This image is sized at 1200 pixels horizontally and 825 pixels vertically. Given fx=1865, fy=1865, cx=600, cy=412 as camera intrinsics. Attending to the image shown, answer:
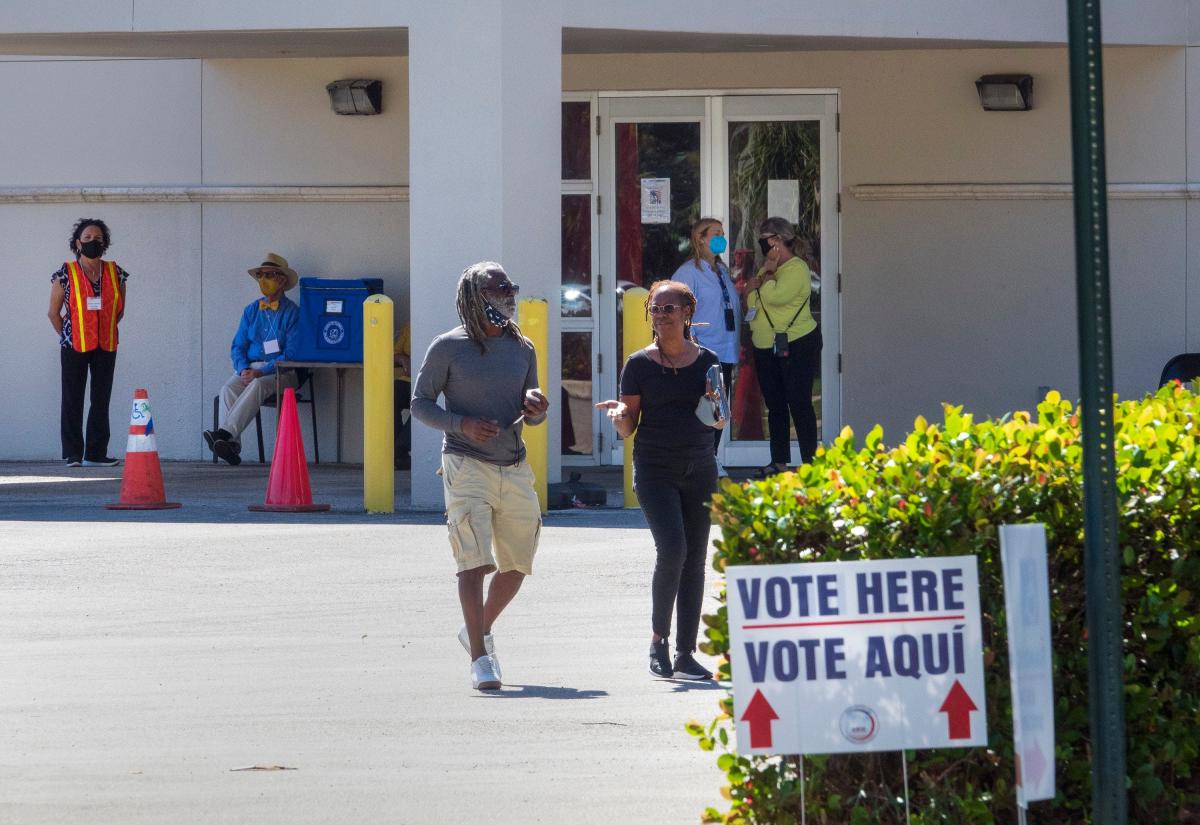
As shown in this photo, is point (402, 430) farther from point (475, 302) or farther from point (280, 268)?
point (475, 302)

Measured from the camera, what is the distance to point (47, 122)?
55.9 ft

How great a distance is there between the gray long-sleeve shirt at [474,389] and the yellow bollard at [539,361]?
4.67m

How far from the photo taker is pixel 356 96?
643 inches

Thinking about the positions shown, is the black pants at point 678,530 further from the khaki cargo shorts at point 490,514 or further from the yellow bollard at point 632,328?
the yellow bollard at point 632,328

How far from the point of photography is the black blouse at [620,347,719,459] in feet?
24.8

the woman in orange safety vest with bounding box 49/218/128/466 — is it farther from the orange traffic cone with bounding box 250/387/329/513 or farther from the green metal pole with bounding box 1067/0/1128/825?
the green metal pole with bounding box 1067/0/1128/825

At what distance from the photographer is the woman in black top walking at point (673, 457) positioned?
7.49 m

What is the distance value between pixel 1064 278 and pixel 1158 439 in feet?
37.3

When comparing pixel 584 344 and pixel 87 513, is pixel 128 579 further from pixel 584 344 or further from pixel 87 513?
pixel 584 344

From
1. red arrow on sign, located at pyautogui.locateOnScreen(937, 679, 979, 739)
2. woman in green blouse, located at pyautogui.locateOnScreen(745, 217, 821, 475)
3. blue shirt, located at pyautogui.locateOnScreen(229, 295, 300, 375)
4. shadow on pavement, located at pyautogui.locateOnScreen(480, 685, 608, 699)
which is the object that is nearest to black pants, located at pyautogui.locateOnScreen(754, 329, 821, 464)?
woman in green blouse, located at pyautogui.locateOnScreen(745, 217, 821, 475)

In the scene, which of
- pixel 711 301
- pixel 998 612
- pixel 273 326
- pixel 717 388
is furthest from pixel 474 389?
pixel 273 326

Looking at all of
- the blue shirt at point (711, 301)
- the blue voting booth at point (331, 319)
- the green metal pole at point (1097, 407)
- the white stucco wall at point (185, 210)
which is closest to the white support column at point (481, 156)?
the blue shirt at point (711, 301)

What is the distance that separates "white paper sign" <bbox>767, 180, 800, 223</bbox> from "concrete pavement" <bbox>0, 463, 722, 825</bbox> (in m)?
4.67

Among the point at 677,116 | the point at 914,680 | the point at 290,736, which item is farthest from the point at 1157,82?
the point at 914,680
